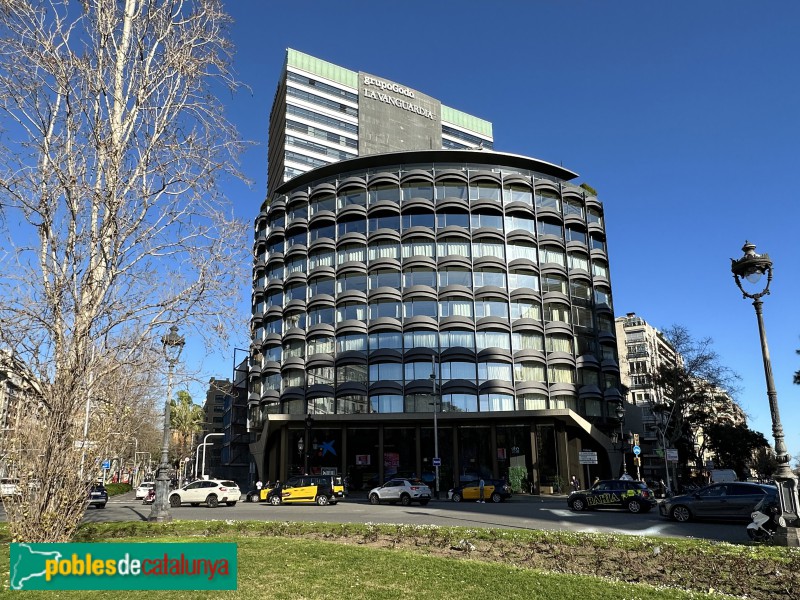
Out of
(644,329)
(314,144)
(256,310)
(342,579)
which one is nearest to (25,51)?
(342,579)

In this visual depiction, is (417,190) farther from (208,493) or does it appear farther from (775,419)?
(775,419)

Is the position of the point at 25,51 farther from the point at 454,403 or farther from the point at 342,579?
the point at 454,403

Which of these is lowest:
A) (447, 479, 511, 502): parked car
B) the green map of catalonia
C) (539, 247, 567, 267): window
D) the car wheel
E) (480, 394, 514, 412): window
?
(447, 479, 511, 502): parked car

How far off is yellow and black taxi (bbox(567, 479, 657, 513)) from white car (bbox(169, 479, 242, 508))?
1940 centimetres

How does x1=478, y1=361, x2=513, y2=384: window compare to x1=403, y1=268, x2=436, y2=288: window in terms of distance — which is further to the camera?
x1=403, y1=268, x2=436, y2=288: window

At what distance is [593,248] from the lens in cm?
5722

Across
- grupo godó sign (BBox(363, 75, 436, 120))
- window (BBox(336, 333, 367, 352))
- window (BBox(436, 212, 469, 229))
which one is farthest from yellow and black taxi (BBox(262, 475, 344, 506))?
grupo godó sign (BBox(363, 75, 436, 120))

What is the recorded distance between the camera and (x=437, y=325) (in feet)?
166

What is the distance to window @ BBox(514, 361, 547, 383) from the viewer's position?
49.9 m

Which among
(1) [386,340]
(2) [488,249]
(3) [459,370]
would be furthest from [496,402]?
(2) [488,249]

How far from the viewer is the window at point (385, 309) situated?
51.5 metres

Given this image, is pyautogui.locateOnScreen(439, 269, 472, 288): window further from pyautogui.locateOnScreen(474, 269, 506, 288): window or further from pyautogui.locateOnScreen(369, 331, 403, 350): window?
pyautogui.locateOnScreen(369, 331, 403, 350): window

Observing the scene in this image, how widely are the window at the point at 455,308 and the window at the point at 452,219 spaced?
7.23m

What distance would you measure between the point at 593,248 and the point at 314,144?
127ft
